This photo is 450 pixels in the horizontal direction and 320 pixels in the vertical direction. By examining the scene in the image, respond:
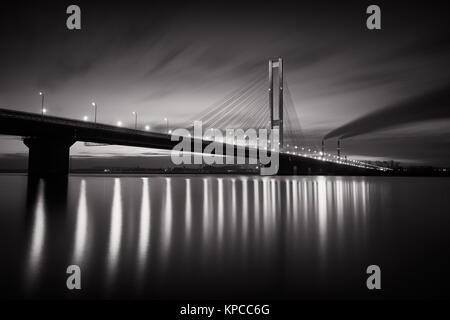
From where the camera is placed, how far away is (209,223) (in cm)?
911

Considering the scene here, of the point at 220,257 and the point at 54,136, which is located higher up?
the point at 54,136

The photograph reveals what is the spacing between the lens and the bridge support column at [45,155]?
39.4 metres

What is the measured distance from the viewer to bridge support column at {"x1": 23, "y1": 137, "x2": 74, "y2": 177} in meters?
39.4

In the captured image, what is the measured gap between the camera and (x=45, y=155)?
1551 inches

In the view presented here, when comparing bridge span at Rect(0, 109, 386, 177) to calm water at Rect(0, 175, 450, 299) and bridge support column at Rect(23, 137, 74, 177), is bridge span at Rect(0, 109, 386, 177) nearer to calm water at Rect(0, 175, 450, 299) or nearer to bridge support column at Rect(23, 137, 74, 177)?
bridge support column at Rect(23, 137, 74, 177)

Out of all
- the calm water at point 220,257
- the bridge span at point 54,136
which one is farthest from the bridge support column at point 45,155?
the calm water at point 220,257

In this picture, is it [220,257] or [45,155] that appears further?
[45,155]

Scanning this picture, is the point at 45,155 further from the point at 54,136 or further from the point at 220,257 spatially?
the point at 220,257

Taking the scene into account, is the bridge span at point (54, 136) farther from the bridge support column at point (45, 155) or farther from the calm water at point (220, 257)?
the calm water at point (220, 257)

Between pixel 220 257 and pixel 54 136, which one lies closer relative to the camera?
pixel 220 257

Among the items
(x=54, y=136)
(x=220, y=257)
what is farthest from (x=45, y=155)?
(x=220, y=257)
